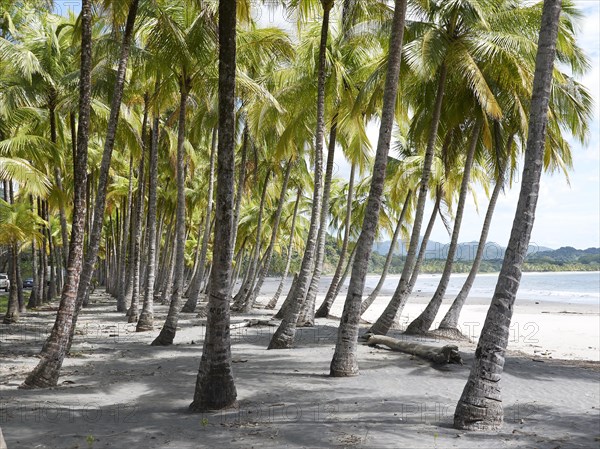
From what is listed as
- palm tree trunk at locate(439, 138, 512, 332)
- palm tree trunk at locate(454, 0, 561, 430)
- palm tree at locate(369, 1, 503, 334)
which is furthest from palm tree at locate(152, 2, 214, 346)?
palm tree trunk at locate(454, 0, 561, 430)

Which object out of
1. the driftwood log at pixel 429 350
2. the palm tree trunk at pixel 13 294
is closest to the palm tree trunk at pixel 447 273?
the driftwood log at pixel 429 350

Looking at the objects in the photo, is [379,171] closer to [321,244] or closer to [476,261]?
[321,244]

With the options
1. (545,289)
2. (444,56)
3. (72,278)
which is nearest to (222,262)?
(72,278)

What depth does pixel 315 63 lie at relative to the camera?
1747cm

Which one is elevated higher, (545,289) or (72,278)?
(72,278)

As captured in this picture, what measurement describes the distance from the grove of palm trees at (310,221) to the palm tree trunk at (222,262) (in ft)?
0.09

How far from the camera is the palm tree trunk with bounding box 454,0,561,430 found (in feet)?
23.4

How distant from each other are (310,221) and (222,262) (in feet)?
26.9

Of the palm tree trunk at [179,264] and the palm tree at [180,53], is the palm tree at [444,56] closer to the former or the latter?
the palm tree at [180,53]

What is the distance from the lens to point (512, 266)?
714cm

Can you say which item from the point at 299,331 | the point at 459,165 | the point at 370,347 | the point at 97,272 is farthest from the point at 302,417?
the point at 97,272

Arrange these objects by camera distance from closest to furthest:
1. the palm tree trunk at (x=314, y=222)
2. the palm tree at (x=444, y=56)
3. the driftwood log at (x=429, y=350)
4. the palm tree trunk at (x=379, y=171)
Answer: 1. the palm tree trunk at (x=379, y=171)
2. the driftwood log at (x=429, y=350)
3. the palm tree trunk at (x=314, y=222)
4. the palm tree at (x=444, y=56)

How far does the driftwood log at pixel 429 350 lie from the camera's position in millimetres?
11820

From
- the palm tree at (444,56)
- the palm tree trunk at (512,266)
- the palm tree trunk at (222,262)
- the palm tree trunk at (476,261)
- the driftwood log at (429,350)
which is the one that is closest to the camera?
the palm tree trunk at (512,266)
